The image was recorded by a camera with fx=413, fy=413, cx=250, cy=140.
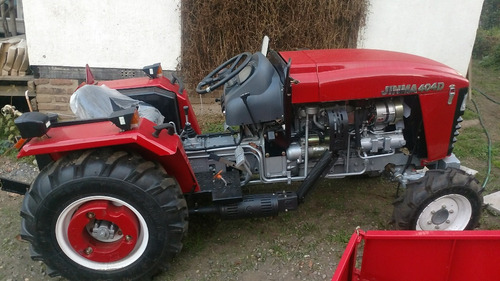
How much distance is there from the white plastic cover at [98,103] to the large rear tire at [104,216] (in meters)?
0.37

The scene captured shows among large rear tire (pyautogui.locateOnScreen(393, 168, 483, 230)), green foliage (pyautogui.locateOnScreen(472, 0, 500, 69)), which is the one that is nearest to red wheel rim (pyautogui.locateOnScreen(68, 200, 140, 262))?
large rear tire (pyautogui.locateOnScreen(393, 168, 483, 230))

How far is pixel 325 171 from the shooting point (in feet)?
9.68

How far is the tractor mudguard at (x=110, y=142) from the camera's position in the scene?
2.36 metres

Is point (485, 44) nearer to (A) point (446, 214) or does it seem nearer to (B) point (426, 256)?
(A) point (446, 214)

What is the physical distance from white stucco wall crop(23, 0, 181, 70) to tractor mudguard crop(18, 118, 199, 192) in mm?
2709

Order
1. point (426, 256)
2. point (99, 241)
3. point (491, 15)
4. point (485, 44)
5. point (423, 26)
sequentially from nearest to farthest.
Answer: point (426, 256) < point (99, 241) < point (423, 26) < point (485, 44) < point (491, 15)

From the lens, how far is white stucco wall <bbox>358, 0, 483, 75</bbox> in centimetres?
534

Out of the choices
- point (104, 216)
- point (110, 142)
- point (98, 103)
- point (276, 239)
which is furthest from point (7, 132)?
point (276, 239)

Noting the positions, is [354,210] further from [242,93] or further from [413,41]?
[413,41]

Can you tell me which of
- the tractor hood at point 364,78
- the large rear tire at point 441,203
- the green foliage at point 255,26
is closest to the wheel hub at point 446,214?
the large rear tire at point 441,203

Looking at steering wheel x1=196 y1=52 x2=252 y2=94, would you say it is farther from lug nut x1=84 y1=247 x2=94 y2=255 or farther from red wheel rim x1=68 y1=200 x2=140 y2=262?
lug nut x1=84 y1=247 x2=94 y2=255

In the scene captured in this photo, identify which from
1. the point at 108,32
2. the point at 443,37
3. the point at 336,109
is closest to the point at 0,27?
the point at 108,32

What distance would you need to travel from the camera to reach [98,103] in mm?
2775

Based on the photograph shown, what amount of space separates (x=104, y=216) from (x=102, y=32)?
10.3 ft
